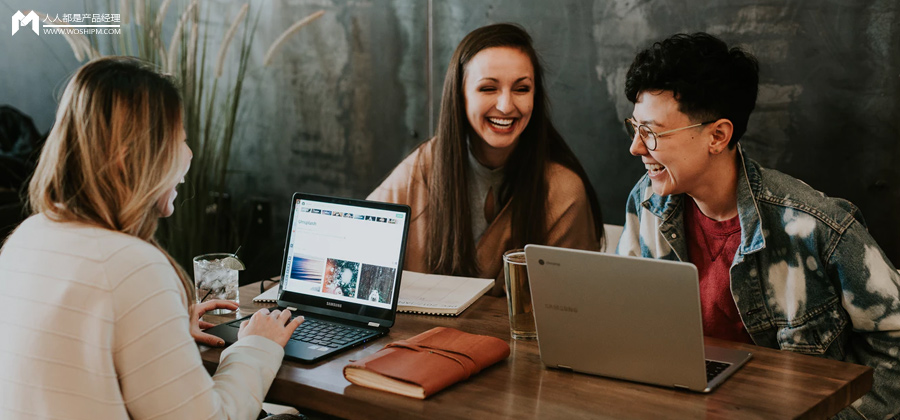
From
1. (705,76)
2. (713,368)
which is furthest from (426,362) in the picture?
(705,76)

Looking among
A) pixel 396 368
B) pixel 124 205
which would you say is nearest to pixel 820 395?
pixel 396 368

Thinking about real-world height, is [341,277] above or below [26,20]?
below

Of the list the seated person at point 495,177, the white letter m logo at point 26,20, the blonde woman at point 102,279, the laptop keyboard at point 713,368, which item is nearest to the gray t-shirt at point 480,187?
the seated person at point 495,177

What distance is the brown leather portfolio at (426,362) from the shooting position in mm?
1323

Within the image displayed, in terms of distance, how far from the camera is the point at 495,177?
2422 mm

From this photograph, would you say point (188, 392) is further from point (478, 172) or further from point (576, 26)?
point (576, 26)

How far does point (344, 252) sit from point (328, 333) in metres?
0.19

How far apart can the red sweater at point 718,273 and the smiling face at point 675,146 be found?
12 centimetres

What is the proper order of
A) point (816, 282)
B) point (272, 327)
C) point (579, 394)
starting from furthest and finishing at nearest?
point (816, 282) → point (272, 327) → point (579, 394)

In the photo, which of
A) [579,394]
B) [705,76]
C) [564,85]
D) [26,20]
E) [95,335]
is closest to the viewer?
[95,335]

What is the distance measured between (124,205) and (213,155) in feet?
7.36

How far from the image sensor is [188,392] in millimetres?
1229

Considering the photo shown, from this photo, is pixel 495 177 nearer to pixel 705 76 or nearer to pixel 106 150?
pixel 705 76

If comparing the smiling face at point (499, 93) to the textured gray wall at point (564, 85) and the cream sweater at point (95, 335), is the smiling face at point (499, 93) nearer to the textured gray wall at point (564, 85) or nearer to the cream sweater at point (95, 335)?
the textured gray wall at point (564, 85)
